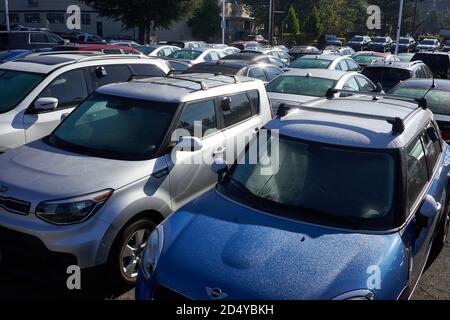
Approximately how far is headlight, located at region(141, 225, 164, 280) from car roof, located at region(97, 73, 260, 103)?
6.00 feet

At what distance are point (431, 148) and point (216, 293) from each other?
114 inches

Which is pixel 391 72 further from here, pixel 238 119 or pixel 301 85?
pixel 238 119

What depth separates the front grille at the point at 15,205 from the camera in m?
3.81

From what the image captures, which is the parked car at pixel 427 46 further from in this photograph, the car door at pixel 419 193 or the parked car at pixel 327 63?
the car door at pixel 419 193

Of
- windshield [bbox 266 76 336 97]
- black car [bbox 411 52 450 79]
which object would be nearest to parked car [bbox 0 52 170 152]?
windshield [bbox 266 76 336 97]

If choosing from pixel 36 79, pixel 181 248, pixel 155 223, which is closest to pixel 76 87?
pixel 36 79

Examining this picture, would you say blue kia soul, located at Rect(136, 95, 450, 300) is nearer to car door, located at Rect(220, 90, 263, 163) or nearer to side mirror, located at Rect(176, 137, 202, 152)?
side mirror, located at Rect(176, 137, 202, 152)

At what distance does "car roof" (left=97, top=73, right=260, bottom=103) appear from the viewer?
4910 millimetres

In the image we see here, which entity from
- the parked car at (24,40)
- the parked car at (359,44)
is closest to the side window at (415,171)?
the parked car at (24,40)

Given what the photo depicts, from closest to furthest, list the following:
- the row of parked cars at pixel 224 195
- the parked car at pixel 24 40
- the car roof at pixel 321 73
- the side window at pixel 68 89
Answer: the row of parked cars at pixel 224 195, the side window at pixel 68 89, the car roof at pixel 321 73, the parked car at pixel 24 40

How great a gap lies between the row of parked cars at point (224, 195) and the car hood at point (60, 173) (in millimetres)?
17

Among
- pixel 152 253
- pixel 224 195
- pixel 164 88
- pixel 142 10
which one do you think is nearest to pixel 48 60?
pixel 164 88

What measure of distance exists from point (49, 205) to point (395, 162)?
274cm

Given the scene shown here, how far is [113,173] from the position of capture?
4086mm
